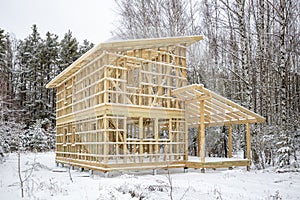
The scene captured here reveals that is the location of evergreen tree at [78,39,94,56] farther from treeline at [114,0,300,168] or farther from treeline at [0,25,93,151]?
treeline at [114,0,300,168]

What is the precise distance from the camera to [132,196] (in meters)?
6.52

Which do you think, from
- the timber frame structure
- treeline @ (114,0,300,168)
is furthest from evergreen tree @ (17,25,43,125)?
the timber frame structure

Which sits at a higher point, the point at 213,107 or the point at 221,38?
the point at 221,38

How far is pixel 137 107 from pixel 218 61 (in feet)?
36.3

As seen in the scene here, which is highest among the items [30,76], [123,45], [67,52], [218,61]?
[67,52]

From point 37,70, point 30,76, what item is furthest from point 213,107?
point 30,76

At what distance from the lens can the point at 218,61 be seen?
20906mm

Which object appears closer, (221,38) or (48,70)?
(221,38)

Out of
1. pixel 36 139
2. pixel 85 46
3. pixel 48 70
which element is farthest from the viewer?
Answer: pixel 85 46

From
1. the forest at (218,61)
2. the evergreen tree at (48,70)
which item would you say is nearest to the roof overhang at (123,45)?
the forest at (218,61)

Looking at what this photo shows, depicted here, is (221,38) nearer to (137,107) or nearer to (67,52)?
(137,107)

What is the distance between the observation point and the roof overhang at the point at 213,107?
1139cm

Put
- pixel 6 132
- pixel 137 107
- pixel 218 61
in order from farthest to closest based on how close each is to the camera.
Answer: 1. pixel 218 61
2. pixel 6 132
3. pixel 137 107

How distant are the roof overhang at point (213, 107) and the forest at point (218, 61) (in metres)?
0.97
